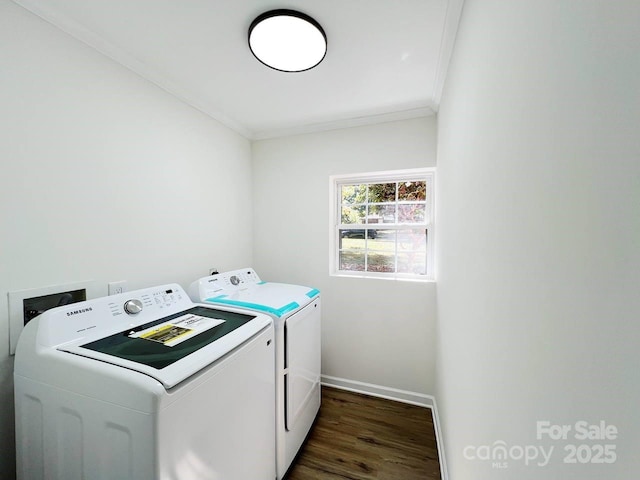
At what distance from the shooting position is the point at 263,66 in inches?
61.6

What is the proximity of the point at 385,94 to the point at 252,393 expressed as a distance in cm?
213

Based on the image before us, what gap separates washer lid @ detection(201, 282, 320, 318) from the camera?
151 centimetres

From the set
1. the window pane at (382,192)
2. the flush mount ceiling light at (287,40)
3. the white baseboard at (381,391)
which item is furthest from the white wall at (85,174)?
the white baseboard at (381,391)

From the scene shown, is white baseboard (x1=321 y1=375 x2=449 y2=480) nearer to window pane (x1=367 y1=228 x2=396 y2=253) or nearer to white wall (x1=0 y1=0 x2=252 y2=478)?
window pane (x1=367 y1=228 x2=396 y2=253)

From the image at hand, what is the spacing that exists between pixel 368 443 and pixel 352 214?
1.86 meters

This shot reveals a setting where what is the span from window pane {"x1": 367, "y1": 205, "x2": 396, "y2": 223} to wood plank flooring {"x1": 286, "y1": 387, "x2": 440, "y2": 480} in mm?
1649

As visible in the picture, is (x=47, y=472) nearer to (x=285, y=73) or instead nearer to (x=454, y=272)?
(x=454, y=272)

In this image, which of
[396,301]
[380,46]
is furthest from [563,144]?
[396,301]

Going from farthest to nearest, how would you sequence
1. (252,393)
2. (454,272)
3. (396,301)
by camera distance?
1. (396,301)
2. (454,272)
3. (252,393)

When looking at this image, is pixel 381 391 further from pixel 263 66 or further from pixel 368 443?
pixel 263 66

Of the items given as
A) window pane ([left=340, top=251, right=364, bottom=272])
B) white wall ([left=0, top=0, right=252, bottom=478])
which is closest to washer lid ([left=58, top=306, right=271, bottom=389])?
white wall ([left=0, top=0, right=252, bottom=478])

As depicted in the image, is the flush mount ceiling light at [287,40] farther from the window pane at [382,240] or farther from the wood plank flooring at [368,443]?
the wood plank flooring at [368,443]

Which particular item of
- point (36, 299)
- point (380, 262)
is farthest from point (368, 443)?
point (36, 299)

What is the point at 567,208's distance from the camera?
396 mm
